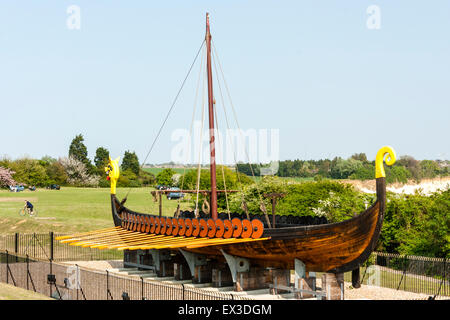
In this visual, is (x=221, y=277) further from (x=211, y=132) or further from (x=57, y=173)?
(x=57, y=173)

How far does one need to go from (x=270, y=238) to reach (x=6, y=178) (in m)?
75.3

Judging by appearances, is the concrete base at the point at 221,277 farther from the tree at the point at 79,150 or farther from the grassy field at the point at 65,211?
the tree at the point at 79,150

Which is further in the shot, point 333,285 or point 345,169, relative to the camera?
point 345,169

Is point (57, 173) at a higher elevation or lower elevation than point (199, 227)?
lower

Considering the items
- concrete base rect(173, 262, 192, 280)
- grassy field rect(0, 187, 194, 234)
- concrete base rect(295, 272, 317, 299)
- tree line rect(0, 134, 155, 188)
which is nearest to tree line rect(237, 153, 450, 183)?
tree line rect(0, 134, 155, 188)

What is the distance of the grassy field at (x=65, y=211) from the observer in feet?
156

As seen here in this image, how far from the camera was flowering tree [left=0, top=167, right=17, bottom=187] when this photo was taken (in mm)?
90119

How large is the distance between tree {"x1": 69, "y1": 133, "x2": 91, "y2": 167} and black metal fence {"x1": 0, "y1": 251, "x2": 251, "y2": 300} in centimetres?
Result: 9642

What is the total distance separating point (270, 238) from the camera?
901 inches

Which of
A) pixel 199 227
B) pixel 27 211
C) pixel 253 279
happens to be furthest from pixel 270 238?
pixel 27 211

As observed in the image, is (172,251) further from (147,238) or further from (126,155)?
(126,155)

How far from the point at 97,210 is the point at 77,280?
39.9 metres
